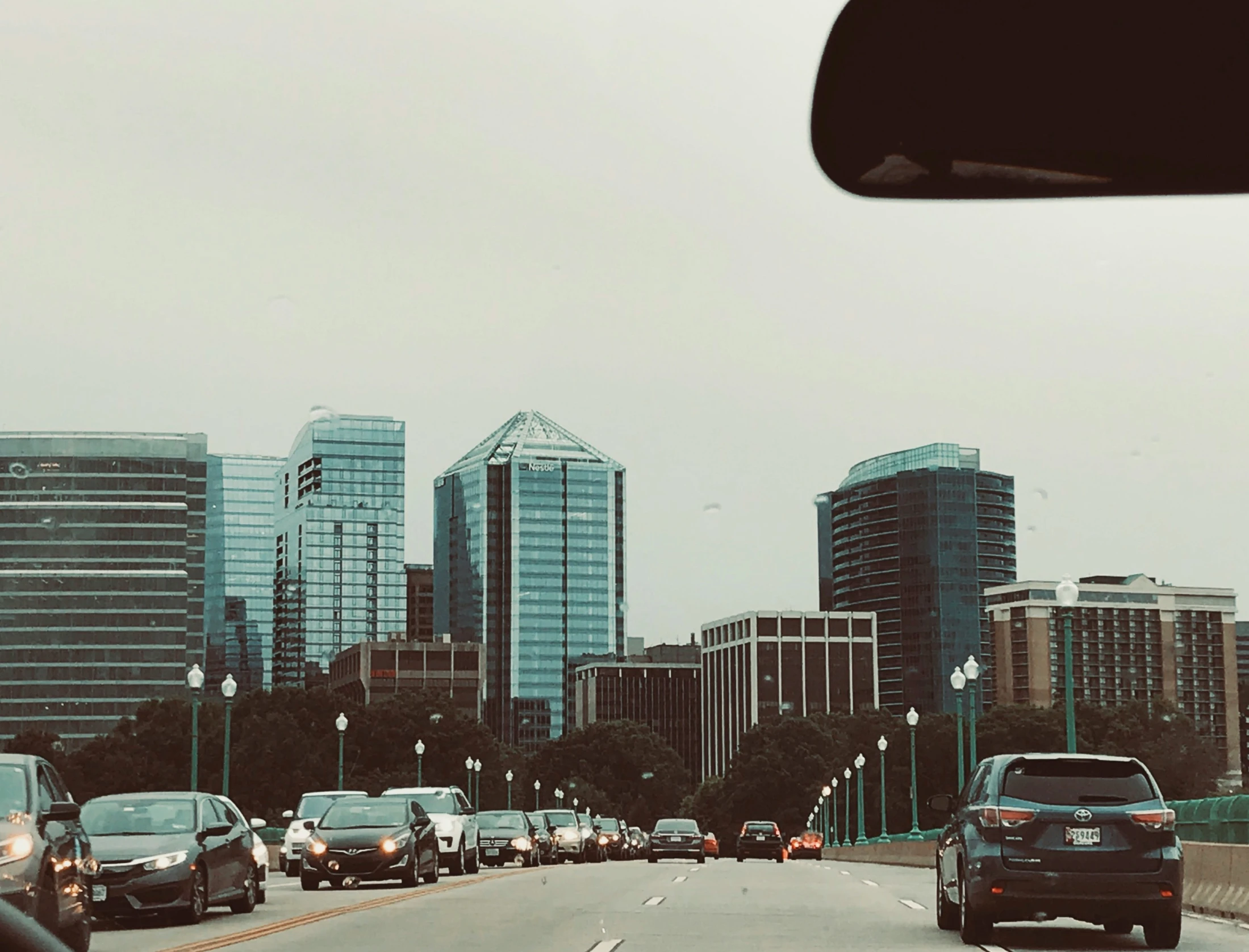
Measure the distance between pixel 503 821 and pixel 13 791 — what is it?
30.3 m

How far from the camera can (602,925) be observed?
19047 mm

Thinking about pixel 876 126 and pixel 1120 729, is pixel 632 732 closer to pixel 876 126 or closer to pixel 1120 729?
pixel 1120 729

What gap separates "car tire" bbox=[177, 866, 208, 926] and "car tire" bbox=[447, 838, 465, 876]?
13688mm

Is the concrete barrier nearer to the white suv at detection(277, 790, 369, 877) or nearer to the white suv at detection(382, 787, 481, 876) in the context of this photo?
the white suv at detection(382, 787, 481, 876)

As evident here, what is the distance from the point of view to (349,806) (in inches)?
1107

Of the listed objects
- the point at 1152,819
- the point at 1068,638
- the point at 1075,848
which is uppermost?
the point at 1068,638

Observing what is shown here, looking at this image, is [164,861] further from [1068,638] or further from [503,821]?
[503,821]

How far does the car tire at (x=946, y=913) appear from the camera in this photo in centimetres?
1842

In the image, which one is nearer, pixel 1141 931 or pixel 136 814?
pixel 1141 931

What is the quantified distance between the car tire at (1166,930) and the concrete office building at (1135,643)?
15231 centimetres

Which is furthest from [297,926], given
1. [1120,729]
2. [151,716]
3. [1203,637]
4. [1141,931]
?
[1203,637]

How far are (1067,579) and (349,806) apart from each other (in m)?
12.7

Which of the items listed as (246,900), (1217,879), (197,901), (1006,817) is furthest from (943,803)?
(246,900)

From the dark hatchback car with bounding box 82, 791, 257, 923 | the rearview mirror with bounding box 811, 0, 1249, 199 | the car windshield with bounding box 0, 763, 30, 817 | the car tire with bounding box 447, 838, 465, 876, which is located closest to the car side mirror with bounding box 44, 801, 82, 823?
the car windshield with bounding box 0, 763, 30, 817
